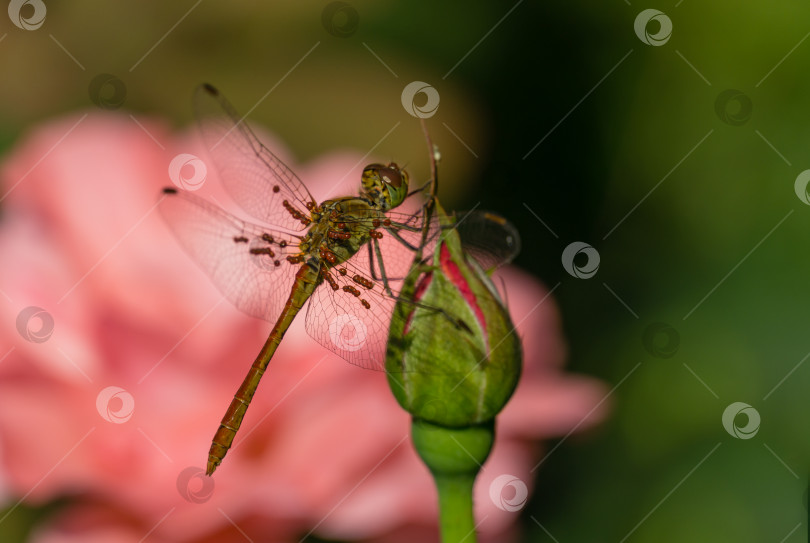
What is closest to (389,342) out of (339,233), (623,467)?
(339,233)

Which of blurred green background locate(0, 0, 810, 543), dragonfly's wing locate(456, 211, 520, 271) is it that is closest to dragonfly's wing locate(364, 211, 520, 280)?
dragonfly's wing locate(456, 211, 520, 271)

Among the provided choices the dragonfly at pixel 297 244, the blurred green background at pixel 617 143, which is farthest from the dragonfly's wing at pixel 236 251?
the blurred green background at pixel 617 143

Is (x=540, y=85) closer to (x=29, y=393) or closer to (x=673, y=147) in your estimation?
(x=673, y=147)

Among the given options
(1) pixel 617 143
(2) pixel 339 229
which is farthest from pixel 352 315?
(1) pixel 617 143

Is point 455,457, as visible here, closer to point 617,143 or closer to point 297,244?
point 297,244

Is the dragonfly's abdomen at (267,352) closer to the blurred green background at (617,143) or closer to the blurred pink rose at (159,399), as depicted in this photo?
the blurred pink rose at (159,399)

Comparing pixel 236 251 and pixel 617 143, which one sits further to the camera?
pixel 617 143

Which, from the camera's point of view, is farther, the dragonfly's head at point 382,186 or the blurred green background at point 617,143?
the blurred green background at point 617,143
